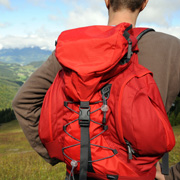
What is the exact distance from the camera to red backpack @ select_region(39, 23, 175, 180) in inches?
65.2

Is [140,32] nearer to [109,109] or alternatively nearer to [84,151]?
[109,109]

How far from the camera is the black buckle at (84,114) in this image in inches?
69.3

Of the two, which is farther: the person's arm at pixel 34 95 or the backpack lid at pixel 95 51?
the person's arm at pixel 34 95

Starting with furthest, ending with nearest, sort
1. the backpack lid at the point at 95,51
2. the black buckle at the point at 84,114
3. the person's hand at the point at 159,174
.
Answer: the person's hand at the point at 159,174 → the black buckle at the point at 84,114 → the backpack lid at the point at 95,51

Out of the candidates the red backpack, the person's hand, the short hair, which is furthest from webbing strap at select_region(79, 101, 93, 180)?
the short hair

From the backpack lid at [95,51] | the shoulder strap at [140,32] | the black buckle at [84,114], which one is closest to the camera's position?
the backpack lid at [95,51]

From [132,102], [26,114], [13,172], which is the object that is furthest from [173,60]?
[13,172]

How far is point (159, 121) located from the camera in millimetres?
1653

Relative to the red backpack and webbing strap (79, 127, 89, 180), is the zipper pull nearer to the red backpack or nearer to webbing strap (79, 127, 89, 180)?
the red backpack

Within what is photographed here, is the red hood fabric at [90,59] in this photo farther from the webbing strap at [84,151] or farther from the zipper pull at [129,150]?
the zipper pull at [129,150]

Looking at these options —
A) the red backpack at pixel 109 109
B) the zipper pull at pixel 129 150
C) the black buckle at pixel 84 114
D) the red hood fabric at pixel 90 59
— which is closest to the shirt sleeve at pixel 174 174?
the red backpack at pixel 109 109

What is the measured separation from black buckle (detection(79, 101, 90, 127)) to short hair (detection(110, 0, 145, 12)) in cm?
106

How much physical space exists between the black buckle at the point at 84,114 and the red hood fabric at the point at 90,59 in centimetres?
4

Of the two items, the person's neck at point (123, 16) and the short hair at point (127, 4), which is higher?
the short hair at point (127, 4)
